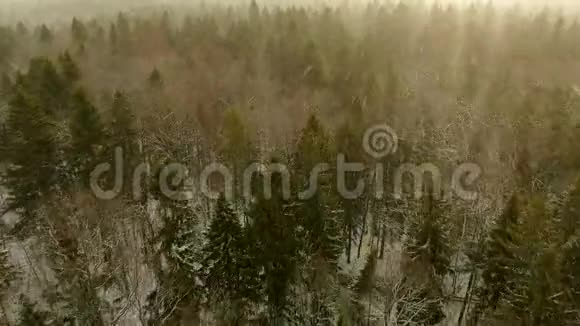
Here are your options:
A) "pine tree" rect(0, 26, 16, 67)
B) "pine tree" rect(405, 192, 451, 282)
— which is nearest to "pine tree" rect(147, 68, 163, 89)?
"pine tree" rect(0, 26, 16, 67)

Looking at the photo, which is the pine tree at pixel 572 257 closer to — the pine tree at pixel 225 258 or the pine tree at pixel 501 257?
the pine tree at pixel 501 257

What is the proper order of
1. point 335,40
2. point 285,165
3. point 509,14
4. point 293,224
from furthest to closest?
point 509,14 → point 335,40 → point 285,165 → point 293,224

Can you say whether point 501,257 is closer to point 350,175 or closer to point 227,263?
point 350,175

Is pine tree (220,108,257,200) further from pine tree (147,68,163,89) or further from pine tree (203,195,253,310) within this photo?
pine tree (147,68,163,89)

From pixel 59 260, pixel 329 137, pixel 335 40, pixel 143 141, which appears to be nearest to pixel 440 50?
pixel 335 40

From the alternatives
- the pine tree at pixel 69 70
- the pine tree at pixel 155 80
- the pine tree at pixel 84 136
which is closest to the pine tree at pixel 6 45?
the pine tree at pixel 69 70

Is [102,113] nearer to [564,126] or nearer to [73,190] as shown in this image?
[73,190]

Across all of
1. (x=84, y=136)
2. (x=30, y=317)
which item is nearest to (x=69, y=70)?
(x=84, y=136)

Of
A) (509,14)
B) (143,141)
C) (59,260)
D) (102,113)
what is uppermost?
(509,14)
